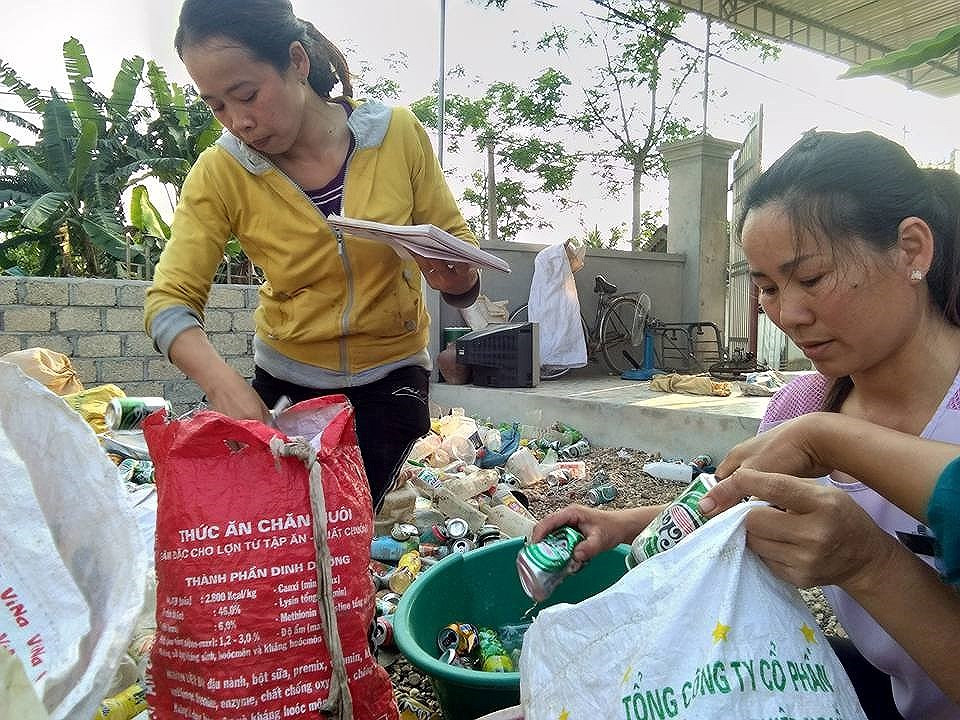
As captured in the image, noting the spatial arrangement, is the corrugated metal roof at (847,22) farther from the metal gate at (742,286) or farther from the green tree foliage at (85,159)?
the green tree foliage at (85,159)

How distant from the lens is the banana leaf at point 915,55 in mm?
967

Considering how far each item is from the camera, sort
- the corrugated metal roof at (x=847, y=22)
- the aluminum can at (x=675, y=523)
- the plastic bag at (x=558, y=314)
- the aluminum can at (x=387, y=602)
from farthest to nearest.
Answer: the corrugated metal roof at (x=847, y=22) → the plastic bag at (x=558, y=314) → the aluminum can at (x=387, y=602) → the aluminum can at (x=675, y=523)

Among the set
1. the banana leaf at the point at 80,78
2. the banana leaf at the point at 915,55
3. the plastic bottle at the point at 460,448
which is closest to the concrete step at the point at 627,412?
the plastic bottle at the point at 460,448

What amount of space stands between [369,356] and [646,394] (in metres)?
4.14

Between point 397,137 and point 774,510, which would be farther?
point 397,137

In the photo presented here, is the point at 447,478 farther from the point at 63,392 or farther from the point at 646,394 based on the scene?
the point at 646,394

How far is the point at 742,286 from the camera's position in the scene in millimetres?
8133

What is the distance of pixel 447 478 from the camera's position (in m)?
3.45

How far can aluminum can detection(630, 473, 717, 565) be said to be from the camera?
91 cm

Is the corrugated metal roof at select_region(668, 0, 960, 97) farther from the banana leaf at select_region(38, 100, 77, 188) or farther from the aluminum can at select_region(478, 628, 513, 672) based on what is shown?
the aluminum can at select_region(478, 628, 513, 672)

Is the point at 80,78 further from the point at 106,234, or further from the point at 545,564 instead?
the point at 545,564

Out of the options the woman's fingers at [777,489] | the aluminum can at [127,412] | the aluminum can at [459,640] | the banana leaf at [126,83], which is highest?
the banana leaf at [126,83]

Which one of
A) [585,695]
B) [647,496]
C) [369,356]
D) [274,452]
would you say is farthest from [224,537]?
[647,496]

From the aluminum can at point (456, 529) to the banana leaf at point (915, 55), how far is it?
81.4 inches
